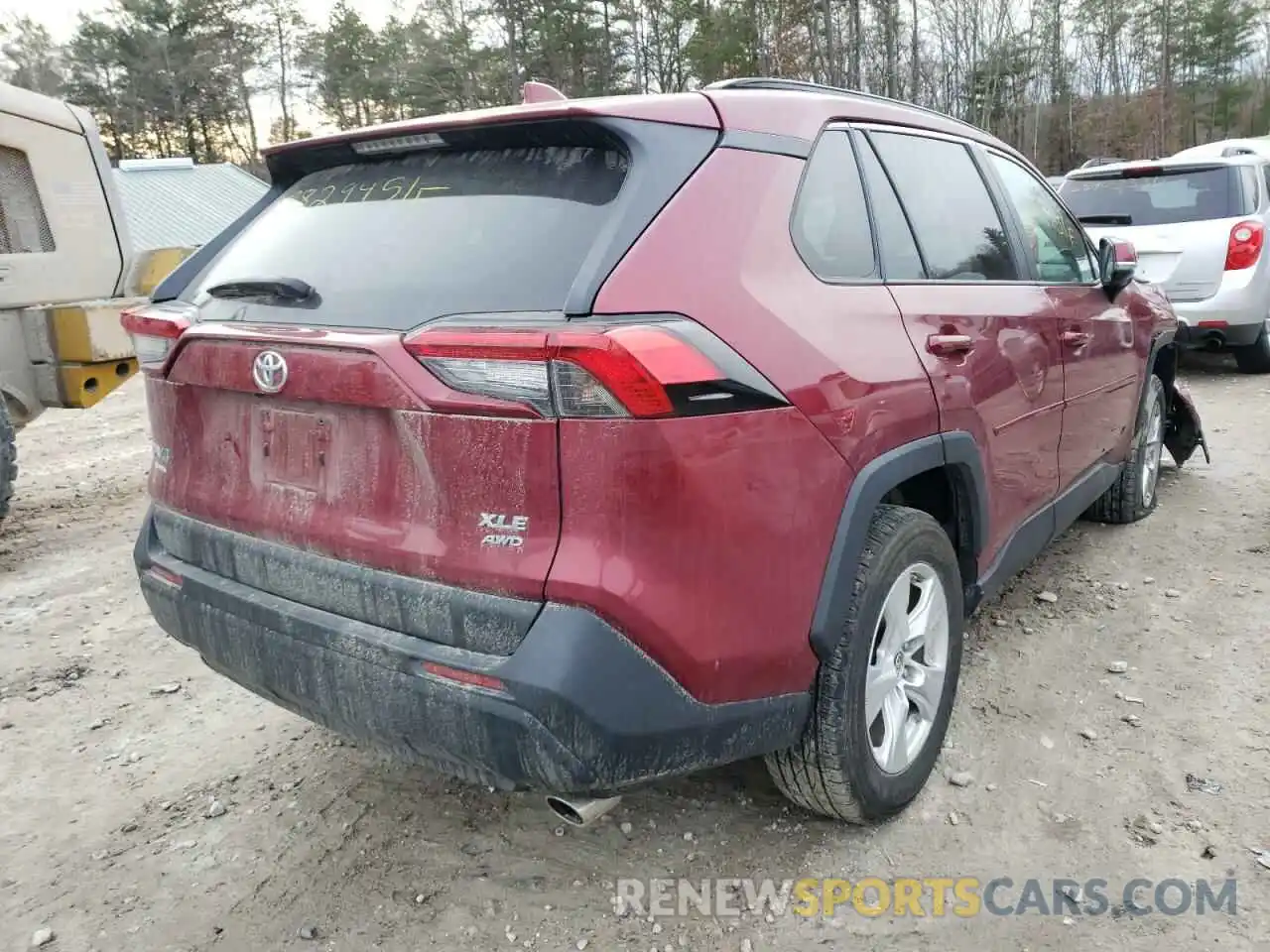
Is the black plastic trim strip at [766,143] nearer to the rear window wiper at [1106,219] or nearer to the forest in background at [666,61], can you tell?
the rear window wiper at [1106,219]

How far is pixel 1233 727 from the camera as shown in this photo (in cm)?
293

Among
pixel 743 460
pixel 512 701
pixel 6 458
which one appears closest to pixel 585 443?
pixel 743 460

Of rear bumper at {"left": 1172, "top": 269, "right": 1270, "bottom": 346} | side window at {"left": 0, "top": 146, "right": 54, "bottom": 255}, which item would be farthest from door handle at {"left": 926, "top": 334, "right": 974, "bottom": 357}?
rear bumper at {"left": 1172, "top": 269, "right": 1270, "bottom": 346}

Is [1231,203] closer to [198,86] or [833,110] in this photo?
[833,110]

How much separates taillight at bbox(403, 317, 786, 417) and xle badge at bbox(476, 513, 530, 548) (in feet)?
0.69

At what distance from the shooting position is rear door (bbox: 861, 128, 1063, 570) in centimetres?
251

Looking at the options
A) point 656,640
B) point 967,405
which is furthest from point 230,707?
point 967,405

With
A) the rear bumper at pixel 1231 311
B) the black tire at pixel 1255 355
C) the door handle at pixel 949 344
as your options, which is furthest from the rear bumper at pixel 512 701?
the black tire at pixel 1255 355

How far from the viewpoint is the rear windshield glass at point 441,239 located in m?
1.87

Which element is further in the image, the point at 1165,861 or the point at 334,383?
the point at 1165,861

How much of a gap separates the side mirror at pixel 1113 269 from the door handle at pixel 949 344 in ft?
5.09

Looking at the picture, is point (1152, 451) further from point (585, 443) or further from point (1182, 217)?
point (585, 443)

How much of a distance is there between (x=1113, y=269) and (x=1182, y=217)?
4.87m

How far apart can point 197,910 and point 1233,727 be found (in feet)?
9.81
